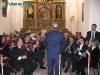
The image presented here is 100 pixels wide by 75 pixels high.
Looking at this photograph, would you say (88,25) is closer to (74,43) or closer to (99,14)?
(99,14)

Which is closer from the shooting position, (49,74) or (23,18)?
(49,74)

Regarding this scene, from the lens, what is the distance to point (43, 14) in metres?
26.2

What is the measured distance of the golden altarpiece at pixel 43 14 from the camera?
1014 inches

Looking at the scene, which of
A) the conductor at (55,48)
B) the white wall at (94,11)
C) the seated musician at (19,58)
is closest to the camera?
the seated musician at (19,58)

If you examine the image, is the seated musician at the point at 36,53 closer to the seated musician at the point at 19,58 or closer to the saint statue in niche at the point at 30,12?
the seated musician at the point at 19,58

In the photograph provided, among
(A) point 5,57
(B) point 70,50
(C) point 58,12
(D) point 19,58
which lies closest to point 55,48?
(D) point 19,58

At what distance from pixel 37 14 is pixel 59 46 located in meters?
15.5

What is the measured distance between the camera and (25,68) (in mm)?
10648

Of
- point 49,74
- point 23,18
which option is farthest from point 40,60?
point 23,18

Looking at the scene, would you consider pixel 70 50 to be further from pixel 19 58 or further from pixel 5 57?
pixel 5 57

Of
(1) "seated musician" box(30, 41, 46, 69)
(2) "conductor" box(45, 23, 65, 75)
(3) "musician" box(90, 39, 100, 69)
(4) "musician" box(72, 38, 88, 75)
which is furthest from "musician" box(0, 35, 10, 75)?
(3) "musician" box(90, 39, 100, 69)

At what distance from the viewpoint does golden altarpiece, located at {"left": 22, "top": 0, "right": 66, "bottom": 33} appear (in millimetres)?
25750

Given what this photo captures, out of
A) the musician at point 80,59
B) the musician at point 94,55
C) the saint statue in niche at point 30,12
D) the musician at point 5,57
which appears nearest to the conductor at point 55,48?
the musician at point 80,59

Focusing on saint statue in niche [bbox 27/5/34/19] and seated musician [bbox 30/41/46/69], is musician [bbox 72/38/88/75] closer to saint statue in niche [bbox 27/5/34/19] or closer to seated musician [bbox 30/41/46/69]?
seated musician [bbox 30/41/46/69]
